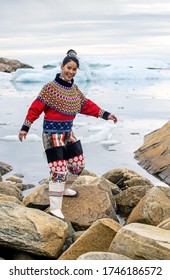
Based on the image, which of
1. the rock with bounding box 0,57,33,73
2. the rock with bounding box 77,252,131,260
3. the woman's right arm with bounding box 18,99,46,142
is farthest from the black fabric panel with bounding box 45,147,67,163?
the rock with bounding box 0,57,33,73

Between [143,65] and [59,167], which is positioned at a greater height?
[59,167]

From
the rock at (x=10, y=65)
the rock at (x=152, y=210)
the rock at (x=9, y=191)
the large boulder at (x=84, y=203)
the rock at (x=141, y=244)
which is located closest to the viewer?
the rock at (x=141, y=244)

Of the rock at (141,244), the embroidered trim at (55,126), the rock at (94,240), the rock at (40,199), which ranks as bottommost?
the rock at (40,199)

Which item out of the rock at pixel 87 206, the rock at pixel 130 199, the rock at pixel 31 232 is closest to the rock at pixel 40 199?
the rock at pixel 87 206

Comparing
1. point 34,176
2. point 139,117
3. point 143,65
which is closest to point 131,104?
point 139,117

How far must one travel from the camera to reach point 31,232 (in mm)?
4625

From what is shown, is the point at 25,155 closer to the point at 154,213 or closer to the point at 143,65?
the point at 154,213

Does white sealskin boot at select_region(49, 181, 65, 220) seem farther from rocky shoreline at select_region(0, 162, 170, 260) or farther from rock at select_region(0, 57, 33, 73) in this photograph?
rock at select_region(0, 57, 33, 73)

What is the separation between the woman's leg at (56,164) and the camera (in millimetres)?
5363

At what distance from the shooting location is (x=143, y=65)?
40469 mm

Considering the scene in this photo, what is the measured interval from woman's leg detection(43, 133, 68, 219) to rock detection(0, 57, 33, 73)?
39716 millimetres

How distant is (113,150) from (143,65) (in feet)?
101

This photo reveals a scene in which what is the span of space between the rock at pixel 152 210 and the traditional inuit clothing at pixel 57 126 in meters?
0.79

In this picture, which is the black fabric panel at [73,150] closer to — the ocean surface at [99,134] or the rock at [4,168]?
the ocean surface at [99,134]
